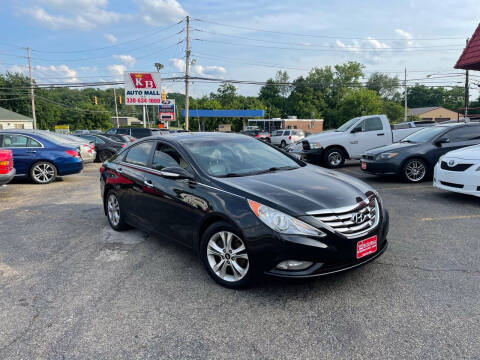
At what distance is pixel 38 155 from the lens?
32.2 feet

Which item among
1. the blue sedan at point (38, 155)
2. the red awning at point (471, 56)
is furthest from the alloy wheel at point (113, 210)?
the red awning at point (471, 56)

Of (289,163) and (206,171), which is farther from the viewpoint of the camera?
(289,163)

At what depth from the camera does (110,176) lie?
208 inches

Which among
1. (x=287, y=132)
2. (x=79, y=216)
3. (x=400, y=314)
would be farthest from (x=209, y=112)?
(x=400, y=314)

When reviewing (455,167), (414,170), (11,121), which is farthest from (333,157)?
(11,121)

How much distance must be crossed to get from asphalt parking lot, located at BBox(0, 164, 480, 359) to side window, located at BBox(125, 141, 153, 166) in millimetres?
1088

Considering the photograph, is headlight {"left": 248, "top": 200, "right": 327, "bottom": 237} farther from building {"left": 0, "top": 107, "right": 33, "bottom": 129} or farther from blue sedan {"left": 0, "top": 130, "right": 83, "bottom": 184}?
building {"left": 0, "top": 107, "right": 33, "bottom": 129}

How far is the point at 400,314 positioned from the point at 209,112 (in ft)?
198

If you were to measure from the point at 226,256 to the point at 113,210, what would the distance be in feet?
8.83

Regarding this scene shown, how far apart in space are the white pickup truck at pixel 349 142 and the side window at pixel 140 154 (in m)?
8.20

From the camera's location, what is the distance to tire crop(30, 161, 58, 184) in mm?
9844

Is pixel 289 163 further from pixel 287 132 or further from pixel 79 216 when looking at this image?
pixel 287 132

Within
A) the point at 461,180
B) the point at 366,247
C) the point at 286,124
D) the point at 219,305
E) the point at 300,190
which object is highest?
the point at 286,124

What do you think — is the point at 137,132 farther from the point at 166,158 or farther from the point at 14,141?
the point at 166,158
